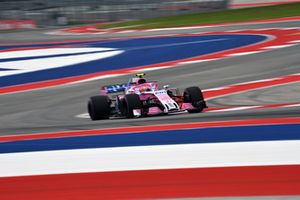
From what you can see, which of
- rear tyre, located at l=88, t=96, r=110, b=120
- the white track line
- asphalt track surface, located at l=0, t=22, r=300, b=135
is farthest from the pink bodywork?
the white track line

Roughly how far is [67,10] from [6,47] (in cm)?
1349

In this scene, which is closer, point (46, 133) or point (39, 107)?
point (46, 133)

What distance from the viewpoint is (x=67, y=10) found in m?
39.7

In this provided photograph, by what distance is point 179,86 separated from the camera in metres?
16.5

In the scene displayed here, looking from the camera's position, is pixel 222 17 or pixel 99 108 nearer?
pixel 99 108

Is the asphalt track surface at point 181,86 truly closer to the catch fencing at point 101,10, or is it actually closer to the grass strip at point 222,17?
the grass strip at point 222,17

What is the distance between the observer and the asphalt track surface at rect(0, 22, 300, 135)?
415 inches

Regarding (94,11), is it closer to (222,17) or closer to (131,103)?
(222,17)

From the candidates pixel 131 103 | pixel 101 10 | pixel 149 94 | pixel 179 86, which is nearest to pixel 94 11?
pixel 101 10

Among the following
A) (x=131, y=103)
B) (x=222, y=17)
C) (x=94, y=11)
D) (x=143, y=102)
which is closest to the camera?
(x=131, y=103)

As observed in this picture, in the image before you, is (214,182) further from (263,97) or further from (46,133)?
(263,97)

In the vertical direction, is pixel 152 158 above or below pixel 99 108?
above

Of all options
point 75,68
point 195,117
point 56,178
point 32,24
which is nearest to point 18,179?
point 56,178

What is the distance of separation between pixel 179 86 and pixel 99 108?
4570 mm
